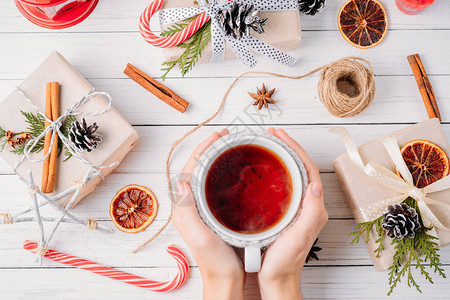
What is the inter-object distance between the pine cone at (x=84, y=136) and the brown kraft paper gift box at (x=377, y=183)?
631mm

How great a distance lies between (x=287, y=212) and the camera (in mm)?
821

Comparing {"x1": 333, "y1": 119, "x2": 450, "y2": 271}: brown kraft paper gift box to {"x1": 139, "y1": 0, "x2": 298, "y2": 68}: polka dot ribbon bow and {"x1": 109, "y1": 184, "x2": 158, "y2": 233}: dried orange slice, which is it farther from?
{"x1": 109, "y1": 184, "x2": 158, "y2": 233}: dried orange slice

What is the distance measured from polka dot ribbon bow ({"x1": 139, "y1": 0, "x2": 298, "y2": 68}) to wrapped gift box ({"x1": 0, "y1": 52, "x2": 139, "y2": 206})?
8.9 inches

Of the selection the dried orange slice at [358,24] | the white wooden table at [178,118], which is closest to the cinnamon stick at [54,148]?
the white wooden table at [178,118]

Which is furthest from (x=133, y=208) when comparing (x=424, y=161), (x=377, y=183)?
(x=424, y=161)

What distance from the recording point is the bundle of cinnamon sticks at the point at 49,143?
967 millimetres

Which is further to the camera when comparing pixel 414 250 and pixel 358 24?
pixel 358 24

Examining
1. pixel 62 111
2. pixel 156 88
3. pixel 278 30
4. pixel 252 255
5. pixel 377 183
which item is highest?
pixel 278 30

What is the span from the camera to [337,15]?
1.10m

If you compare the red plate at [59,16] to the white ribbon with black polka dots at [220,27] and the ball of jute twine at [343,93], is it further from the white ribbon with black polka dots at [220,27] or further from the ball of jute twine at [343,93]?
the ball of jute twine at [343,93]

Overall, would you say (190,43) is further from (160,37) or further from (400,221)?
(400,221)

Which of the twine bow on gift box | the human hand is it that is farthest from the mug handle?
the twine bow on gift box

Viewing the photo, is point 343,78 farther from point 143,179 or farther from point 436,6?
point 143,179

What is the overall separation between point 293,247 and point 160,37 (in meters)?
0.64
